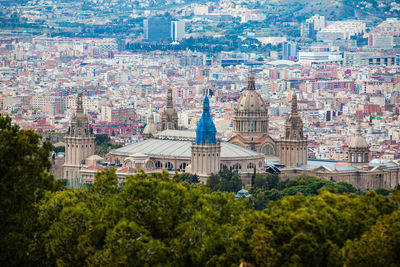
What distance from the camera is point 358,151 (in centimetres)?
9062

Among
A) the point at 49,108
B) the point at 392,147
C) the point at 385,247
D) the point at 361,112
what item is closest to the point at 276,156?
the point at 392,147

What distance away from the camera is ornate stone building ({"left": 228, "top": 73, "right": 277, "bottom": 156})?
306 ft

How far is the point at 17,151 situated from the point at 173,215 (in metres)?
5.09

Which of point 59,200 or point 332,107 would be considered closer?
point 59,200

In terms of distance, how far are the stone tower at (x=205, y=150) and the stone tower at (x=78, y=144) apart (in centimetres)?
1045

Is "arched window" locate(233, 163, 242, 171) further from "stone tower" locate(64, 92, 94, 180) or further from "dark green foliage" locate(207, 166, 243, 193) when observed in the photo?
"stone tower" locate(64, 92, 94, 180)

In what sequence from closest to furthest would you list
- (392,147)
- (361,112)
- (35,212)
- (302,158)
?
(35,212), (302,158), (392,147), (361,112)

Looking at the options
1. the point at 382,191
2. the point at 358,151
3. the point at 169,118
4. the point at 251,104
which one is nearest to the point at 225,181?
the point at 382,191

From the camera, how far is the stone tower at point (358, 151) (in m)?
90.6

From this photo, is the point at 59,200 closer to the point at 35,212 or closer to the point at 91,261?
the point at 35,212

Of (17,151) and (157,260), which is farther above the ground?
(17,151)

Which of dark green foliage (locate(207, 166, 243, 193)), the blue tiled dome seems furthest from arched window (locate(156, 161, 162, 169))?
dark green foliage (locate(207, 166, 243, 193))

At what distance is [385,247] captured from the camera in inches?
1469

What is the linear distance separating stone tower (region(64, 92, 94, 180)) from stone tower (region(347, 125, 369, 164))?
17.1m
